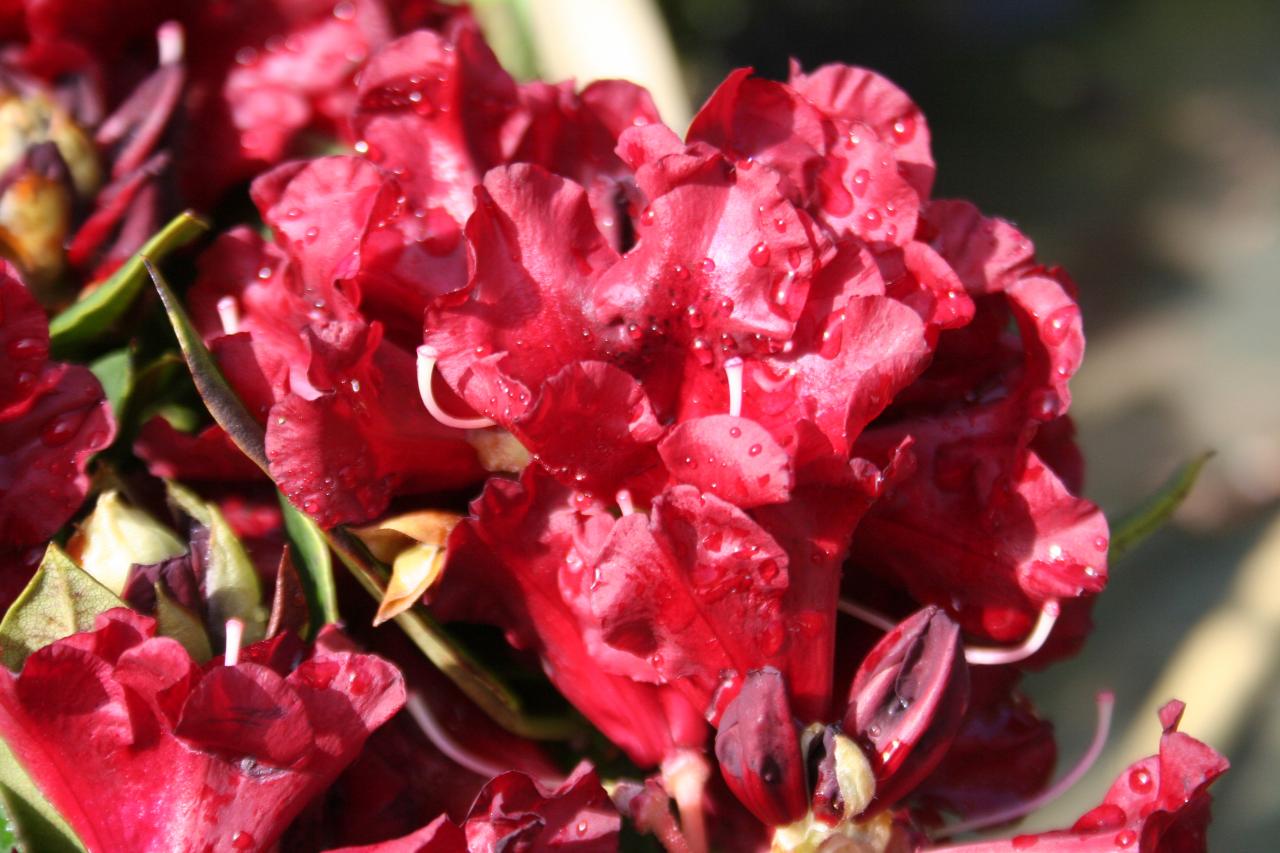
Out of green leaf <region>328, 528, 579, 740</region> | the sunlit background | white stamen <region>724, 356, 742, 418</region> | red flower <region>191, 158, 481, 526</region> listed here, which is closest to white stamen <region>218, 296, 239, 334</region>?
red flower <region>191, 158, 481, 526</region>

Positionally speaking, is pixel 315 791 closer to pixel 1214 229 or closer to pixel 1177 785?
pixel 1177 785

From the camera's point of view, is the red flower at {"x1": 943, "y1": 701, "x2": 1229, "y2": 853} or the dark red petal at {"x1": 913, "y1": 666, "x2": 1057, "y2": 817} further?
the dark red petal at {"x1": 913, "y1": 666, "x2": 1057, "y2": 817}

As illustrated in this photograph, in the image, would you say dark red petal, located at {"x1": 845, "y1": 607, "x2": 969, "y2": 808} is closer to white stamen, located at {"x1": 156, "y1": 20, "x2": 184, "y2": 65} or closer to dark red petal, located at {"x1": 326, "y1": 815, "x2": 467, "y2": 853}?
dark red petal, located at {"x1": 326, "y1": 815, "x2": 467, "y2": 853}

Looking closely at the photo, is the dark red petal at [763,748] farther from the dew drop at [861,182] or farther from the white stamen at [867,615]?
the dew drop at [861,182]

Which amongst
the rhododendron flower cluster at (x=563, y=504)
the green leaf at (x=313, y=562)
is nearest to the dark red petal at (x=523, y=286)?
the rhododendron flower cluster at (x=563, y=504)

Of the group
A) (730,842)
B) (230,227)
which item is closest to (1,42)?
(230,227)
